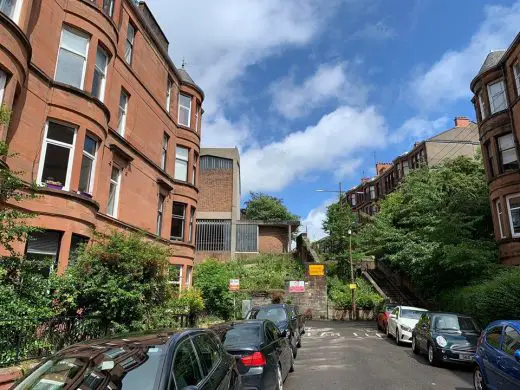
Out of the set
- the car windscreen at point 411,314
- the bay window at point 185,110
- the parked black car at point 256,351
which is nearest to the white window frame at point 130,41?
the bay window at point 185,110

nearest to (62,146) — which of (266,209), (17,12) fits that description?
(17,12)

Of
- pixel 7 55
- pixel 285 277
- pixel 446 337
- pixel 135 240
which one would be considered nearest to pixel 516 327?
pixel 446 337

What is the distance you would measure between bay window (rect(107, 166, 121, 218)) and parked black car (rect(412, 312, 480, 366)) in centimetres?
1222

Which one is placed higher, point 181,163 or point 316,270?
point 181,163

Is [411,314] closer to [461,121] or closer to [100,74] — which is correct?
[100,74]

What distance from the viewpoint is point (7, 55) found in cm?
1008

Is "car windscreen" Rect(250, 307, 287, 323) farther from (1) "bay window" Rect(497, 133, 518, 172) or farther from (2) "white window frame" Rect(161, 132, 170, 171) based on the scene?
(1) "bay window" Rect(497, 133, 518, 172)

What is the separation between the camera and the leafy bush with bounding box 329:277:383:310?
29.9 metres

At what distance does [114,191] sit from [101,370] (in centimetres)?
1417

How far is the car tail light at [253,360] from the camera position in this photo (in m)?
6.71

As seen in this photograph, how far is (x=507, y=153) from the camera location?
71.4 ft

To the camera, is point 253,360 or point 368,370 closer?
point 253,360

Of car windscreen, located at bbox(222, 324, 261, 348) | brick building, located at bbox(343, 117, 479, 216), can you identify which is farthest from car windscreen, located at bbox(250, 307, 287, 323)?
brick building, located at bbox(343, 117, 479, 216)

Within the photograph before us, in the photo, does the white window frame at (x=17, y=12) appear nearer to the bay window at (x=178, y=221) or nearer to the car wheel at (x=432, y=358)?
the bay window at (x=178, y=221)
